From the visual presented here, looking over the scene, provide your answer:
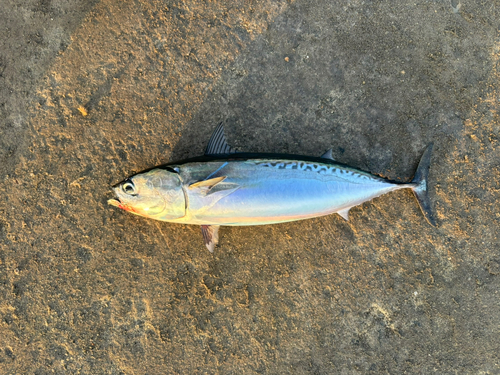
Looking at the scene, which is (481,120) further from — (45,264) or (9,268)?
(9,268)

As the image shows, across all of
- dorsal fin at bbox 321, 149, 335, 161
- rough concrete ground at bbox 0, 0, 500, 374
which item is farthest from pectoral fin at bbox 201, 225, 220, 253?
dorsal fin at bbox 321, 149, 335, 161

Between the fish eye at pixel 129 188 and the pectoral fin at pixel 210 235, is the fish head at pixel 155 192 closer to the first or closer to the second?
the fish eye at pixel 129 188

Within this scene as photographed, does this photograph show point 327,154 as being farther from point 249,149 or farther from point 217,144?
point 217,144

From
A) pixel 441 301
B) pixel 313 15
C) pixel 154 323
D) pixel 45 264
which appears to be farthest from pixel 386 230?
pixel 45 264

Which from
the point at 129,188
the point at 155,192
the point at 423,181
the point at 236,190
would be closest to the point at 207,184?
the point at 236,190

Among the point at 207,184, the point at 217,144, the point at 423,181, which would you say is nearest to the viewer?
the point at 207,184

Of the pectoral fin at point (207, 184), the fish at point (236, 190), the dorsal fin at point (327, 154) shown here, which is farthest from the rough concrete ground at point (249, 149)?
the pectoral fin at point (207, 184)
